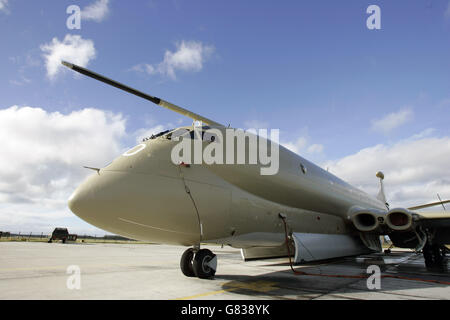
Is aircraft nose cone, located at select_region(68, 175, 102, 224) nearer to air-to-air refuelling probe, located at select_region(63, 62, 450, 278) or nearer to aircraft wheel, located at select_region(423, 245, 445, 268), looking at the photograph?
air-to-air refuelling probe, located at select_region(63, 62, 450, 278)

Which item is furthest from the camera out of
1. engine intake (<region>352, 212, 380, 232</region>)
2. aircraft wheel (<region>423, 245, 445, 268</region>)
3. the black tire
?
aircraft wheel (<region>423, 245, 445, 268</region>)

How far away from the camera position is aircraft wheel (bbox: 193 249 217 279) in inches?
231

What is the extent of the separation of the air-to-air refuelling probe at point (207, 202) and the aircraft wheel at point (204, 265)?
0.02 meters

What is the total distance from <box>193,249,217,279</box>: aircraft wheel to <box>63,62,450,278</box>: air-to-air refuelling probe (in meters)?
0.02

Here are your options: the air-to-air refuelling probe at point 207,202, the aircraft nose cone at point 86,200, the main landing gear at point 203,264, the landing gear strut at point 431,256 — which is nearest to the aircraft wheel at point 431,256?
the landing gear strut at point 431,256

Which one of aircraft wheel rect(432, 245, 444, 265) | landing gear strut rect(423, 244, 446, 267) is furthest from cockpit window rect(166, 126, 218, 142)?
aircraft wheel rect(432, 245, 444, 265)

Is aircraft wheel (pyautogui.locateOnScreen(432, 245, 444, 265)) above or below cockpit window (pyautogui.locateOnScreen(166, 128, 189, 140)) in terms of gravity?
below

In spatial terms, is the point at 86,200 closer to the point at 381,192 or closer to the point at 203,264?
the point at 203,264

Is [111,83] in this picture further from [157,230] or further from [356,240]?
[356,240]

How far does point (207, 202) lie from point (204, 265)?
61.7 inches

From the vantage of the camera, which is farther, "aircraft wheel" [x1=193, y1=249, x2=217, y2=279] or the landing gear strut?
the landing gear strut

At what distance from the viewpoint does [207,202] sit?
5297 millimetres
